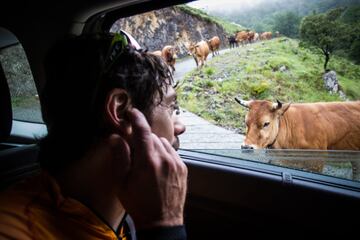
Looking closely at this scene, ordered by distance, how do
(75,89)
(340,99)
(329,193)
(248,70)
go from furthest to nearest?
(248,70) < (340,99) < (329,193) < (75,89)

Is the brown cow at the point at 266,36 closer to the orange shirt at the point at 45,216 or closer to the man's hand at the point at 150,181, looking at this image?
the man's hand at the point at 150,181

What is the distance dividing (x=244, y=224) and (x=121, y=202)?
53.4 inches

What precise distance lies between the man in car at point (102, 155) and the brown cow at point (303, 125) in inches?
60.0

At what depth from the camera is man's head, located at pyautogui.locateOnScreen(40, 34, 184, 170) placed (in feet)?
3.51

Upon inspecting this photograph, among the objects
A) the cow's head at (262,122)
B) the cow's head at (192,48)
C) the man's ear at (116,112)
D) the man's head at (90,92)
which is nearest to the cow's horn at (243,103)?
the cow's head at (262,122)

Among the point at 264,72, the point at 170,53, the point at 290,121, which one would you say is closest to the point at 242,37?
the point at 264,72

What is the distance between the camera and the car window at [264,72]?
2094mm

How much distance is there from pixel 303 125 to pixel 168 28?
4.37 feet

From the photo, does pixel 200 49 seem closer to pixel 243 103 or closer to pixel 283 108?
pixel 243 103

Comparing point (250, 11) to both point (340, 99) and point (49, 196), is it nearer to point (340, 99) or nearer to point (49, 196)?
point (340, 99)

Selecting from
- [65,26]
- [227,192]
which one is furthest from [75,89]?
[65,26]

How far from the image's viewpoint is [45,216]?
0.93 meters

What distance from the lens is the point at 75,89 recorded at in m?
1.08

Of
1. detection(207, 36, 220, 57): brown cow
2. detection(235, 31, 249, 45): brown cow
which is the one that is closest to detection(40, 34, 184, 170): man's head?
detection(235, 31, 249, 45): brown cow
